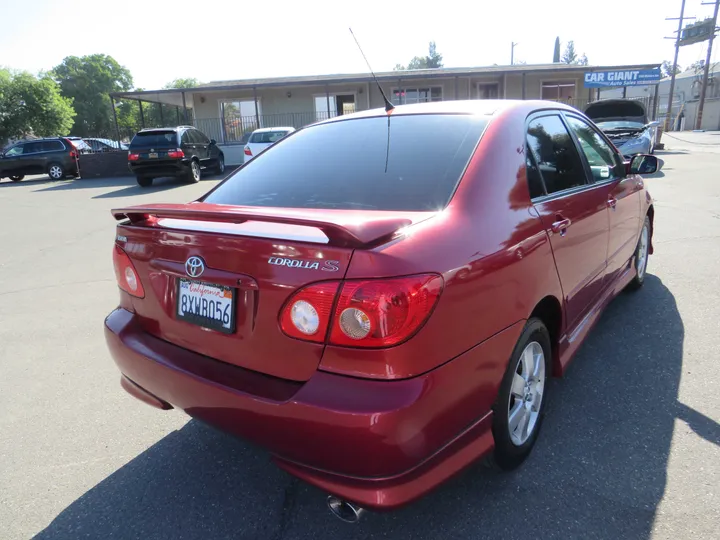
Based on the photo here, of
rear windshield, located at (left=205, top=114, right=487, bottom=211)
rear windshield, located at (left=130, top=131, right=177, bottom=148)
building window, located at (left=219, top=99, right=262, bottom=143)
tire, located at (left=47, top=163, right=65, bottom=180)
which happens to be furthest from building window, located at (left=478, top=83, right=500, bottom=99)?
rear windshield, located at (left=205, top=114, right=487, bottom=211)

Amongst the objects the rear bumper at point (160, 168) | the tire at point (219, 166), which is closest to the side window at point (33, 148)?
the tire at point (219, 166)


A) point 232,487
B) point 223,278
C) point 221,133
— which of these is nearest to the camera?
point 223,278

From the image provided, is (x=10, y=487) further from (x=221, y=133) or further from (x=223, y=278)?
(x=221, y=133)

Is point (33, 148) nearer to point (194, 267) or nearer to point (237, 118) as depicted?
point (237, 118)

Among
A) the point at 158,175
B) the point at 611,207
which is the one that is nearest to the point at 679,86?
the point at 158,175

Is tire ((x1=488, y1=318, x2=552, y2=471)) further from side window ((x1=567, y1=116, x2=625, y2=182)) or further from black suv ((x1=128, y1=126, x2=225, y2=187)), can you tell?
black suv ((x1=128, y1=126, x2=225, y2=187))

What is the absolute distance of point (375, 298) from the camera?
1.65 m

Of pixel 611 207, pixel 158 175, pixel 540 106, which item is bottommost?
pixel 158 175

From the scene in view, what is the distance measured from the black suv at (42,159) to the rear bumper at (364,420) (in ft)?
74.5

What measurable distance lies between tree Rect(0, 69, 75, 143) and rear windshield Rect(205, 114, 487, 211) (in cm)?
4833

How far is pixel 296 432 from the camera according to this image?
5.67 feet

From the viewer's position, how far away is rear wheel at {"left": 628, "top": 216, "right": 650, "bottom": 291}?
14.7ft

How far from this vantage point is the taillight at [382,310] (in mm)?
1651

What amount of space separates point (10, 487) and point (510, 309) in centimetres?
251
